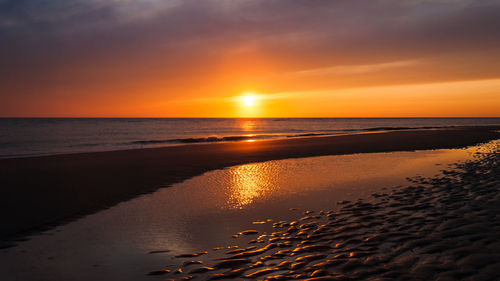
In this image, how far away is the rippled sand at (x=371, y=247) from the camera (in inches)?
187

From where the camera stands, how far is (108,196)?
11.0 m

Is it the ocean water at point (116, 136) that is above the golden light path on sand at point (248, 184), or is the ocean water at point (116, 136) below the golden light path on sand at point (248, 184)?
above

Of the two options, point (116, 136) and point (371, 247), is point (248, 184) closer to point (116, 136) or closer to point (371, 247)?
point (371, 247)

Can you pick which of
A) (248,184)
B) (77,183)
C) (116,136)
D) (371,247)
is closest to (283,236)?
(371,247)

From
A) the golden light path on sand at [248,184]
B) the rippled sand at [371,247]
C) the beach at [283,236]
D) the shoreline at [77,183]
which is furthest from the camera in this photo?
the golden light path on sand at [248,184]

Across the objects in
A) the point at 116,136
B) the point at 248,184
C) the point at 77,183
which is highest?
the point at 116,136

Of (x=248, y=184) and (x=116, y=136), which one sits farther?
(x=116, y=136)

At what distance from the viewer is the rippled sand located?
4754 mm

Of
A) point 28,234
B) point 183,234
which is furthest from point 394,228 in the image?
point 28,234

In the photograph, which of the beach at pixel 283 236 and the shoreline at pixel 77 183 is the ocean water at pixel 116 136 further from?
the beach at pixel 283 236

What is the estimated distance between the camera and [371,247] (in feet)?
18.8

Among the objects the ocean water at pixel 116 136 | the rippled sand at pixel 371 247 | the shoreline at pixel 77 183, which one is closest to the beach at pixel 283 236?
the rippled sand at pixel 371 247

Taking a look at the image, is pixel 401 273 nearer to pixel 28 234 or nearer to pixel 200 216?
pixel 200 216

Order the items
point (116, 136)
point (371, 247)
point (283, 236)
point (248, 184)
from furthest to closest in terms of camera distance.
Answer: point (116, 136) → point (248, 184) → point (283, 236) → point (371, 247)
